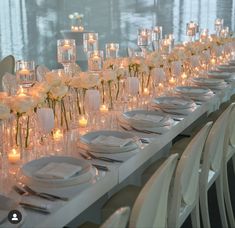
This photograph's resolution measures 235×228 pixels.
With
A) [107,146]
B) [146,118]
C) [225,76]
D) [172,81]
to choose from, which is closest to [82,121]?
[146,118]

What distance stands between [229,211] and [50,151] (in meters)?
1.54

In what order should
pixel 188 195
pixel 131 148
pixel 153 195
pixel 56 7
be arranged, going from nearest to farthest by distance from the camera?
pixel 153 195, pixel 131 148, pixel 188 195, pixel 56 7

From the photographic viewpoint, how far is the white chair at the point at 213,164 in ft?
8.59

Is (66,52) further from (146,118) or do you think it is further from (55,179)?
(55,179)

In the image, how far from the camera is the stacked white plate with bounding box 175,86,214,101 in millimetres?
3455

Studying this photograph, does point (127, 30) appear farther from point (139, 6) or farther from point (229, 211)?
point (229, 211)

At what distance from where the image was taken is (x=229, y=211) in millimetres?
3256

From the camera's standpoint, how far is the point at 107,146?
2238 mm

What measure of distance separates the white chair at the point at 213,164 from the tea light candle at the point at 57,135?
806 mm

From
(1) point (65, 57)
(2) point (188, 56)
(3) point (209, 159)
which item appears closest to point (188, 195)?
(3) point (209, 159)

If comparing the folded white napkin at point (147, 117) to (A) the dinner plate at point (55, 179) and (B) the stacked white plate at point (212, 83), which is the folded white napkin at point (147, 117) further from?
(B) the stacked white plate at point (212, 83)

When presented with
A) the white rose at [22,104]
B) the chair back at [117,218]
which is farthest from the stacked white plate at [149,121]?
the chair back at [117,218]

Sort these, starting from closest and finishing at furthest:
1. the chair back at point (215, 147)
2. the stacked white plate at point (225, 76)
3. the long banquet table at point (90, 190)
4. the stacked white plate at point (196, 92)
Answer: the long banquet table at point (90, 190) < the chair back at point (215, 147) < the stacked white plate at point (196, 92) < the stacked white plate at point (225, 76)

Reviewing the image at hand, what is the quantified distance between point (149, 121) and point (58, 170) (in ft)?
2.85
